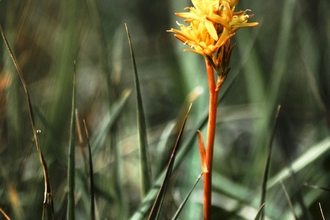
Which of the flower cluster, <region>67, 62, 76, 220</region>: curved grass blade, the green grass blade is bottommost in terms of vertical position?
the green grass blade

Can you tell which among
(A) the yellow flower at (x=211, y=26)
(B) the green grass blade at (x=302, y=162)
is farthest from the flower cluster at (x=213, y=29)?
(B) the green grass blade at (x=302, y=162)

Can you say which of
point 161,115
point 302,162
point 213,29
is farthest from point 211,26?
point 161,115

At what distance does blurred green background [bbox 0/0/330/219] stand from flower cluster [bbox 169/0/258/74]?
0.72 ft

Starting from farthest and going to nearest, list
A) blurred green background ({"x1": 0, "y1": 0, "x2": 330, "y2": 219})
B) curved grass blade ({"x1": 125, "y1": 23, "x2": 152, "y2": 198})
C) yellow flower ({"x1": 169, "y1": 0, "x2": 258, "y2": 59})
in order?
blurred green background ({"x1": 0, "y1": 0, "x2": 330, "y2": 219}) < curved grass blade ({"x1": 125, "y1": 23, "x2": 152, "y2": 198}) < yellow flower ({"x1": 169, "y1": 0, "x2": 258, "y2": 59})

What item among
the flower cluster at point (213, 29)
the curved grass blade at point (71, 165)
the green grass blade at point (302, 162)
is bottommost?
the green grass blade at point (302, 162)

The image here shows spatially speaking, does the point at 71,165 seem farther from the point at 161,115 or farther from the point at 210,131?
the point at 161,115

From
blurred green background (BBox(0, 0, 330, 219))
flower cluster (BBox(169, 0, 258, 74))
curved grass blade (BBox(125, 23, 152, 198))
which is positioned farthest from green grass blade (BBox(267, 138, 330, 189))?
flower cluster (BBox(169, 0, 258, 74))

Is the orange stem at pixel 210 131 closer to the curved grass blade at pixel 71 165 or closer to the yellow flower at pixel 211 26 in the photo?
the yellow flower at pixel 211 26

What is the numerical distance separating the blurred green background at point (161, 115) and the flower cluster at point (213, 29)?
22cm

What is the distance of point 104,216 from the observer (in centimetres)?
75

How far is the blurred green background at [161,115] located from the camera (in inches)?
30.1

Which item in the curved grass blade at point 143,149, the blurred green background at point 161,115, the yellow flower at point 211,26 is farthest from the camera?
the blurred green background at point 161,115

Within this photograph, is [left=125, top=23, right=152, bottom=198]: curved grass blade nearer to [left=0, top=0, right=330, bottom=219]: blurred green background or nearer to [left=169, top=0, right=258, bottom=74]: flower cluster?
[left=0, top=0, right=330, bottom=219]: blurred green background

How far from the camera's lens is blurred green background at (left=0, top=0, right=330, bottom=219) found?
0.76 m
